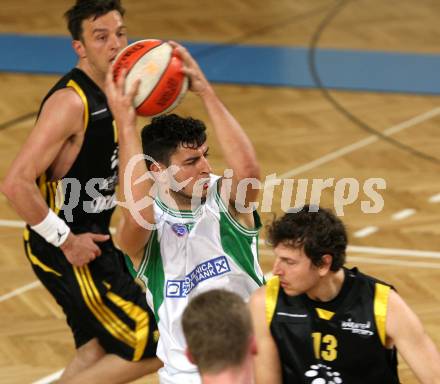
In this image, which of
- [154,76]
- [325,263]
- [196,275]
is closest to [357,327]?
[325,263]

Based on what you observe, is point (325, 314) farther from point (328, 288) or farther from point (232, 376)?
point (232, 376)

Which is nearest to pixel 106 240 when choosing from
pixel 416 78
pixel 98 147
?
pixel 98 147

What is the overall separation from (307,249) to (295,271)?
0.09 meters

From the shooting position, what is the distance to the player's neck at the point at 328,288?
4410 millimetres

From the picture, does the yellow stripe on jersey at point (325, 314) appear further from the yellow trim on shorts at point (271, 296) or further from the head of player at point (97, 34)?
the head of player at point (97, 34)

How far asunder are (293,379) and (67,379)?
1.65 m

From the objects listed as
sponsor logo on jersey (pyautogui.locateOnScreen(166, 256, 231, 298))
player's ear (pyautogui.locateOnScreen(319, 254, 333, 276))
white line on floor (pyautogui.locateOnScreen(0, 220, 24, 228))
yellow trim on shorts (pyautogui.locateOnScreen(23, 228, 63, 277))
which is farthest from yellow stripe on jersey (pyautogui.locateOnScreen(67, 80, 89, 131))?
white line on floor (pyautogui.locateOnScreen(0, 220, 24, 228))

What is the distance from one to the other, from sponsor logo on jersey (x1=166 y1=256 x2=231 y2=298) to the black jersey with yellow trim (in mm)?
797

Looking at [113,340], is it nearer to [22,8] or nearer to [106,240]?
[106,240]

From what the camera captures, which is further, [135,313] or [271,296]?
[135,313]

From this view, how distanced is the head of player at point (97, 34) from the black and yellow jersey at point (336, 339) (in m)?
1.64

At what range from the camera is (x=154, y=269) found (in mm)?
4934

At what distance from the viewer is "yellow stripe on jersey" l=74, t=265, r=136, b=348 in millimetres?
5574

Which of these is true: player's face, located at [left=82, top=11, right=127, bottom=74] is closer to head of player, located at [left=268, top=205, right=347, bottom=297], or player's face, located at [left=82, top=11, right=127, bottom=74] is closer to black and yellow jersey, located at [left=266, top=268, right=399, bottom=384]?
head of player, located at [left=268, top=205, right=347, bottom=297]
